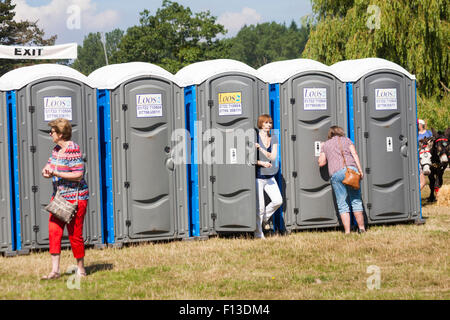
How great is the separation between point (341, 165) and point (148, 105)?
102 inches

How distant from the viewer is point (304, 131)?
9.51 meters

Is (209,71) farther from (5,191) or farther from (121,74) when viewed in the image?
(5,191)

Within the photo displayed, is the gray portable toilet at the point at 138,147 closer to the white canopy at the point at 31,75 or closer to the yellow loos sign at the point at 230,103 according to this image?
the white canopy at the point at 31,75

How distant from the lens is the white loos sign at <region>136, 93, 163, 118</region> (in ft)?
29.0

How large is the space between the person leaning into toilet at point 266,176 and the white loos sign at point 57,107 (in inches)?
92.6

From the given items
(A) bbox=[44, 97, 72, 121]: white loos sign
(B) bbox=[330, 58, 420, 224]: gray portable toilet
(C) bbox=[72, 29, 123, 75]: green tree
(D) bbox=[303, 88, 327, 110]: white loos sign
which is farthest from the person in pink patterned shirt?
(C) bbox=[72, 29, 123, 75]: green tree

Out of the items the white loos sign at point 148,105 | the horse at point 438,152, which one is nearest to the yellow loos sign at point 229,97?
the white loos sign at point 148,105

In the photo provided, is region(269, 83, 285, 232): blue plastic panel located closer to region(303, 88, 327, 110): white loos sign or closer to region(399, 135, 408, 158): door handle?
region(303, 88, 327, 110): white loos sign

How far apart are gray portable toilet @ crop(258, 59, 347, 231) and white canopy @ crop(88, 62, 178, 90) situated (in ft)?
4.94

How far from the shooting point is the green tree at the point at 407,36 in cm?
1748

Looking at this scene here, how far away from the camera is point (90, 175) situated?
8695 mm
